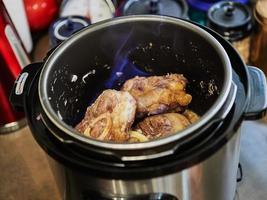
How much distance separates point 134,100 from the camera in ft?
2.77

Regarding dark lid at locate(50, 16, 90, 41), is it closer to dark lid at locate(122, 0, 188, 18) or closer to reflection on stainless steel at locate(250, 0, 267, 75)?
dark lid at locate(122, 0, 188, 18)

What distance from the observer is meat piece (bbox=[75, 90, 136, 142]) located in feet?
2.60

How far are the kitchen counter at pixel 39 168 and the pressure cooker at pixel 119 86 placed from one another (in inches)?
7.5

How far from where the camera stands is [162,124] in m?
0.83

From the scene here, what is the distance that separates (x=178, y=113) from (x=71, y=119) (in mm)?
197

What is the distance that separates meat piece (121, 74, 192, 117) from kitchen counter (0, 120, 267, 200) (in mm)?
301

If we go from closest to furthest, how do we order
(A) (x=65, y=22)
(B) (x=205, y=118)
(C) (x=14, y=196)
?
(B) (x=205, y=118), (C) (x=14, y=196), (A) (x=65, y=22)

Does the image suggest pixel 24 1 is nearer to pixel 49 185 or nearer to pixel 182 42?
pixel 49 185

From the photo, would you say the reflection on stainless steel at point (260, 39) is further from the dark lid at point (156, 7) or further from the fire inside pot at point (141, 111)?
the fire inside pot at point (141, 111)

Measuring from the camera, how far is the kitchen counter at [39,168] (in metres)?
1.08

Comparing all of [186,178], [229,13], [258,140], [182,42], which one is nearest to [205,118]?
[186,178]

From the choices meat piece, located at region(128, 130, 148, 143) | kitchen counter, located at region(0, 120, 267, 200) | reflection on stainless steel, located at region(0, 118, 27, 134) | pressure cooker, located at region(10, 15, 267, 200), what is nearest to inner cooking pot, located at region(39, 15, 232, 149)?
pressure cooker, located at region(10, 15, 267, 200)

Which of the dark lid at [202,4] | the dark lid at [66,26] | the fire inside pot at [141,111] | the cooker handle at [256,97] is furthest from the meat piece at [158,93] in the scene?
the dark lid at [202,4]

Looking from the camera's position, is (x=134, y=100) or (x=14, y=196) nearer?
(x=134, y=100)
